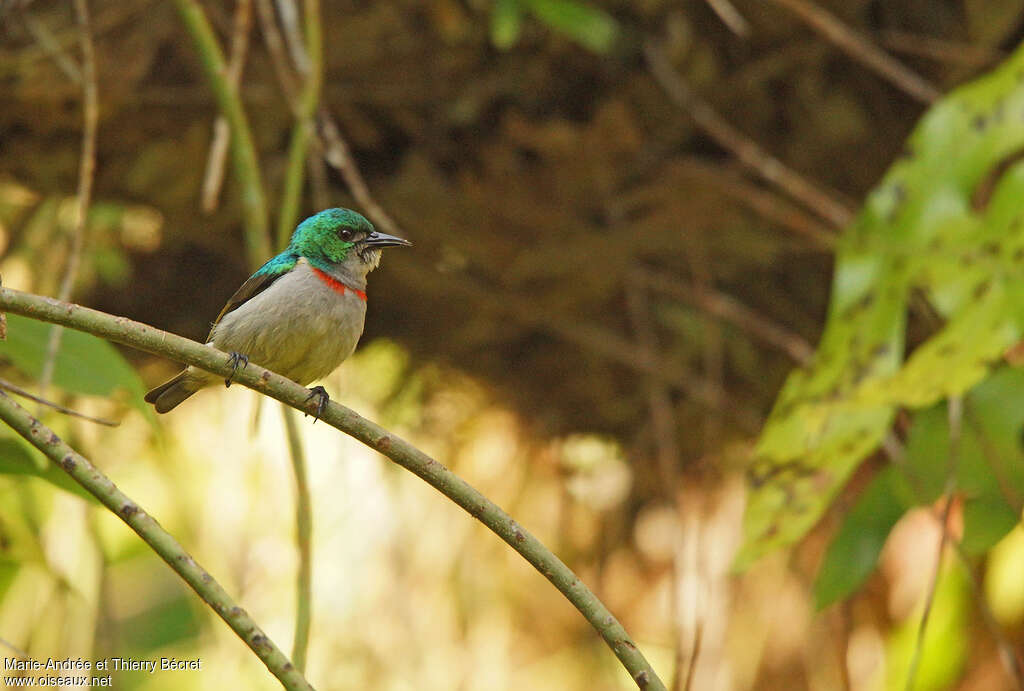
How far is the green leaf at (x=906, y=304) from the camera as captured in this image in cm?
217

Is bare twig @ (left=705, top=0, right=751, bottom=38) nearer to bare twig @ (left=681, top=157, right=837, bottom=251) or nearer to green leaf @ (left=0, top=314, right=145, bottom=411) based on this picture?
bare twig @ (left=681, top=157, right=837, bottom=251)

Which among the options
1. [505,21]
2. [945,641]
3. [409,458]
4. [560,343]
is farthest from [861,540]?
[409,458]

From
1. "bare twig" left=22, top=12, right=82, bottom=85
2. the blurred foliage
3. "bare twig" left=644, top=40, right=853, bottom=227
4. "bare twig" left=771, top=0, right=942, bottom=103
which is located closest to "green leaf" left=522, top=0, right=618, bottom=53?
the blurred foliage

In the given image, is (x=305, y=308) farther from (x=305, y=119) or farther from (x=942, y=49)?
(x=942, y=49)

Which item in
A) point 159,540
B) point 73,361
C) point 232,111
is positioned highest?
point 232,111

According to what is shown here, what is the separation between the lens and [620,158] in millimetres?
2814

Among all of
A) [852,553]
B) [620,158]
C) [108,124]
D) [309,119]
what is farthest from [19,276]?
[852,553]

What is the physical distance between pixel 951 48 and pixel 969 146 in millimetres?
425

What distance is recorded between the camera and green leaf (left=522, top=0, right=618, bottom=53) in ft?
8.32

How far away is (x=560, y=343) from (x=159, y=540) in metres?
2.30

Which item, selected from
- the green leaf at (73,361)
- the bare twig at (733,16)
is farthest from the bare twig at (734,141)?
the green leaf at (73,361)

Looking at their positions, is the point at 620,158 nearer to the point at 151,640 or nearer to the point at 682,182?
the point at 682,182

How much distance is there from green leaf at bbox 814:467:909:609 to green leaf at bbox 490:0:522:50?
4.47 ft

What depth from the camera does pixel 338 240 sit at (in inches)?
81.3
